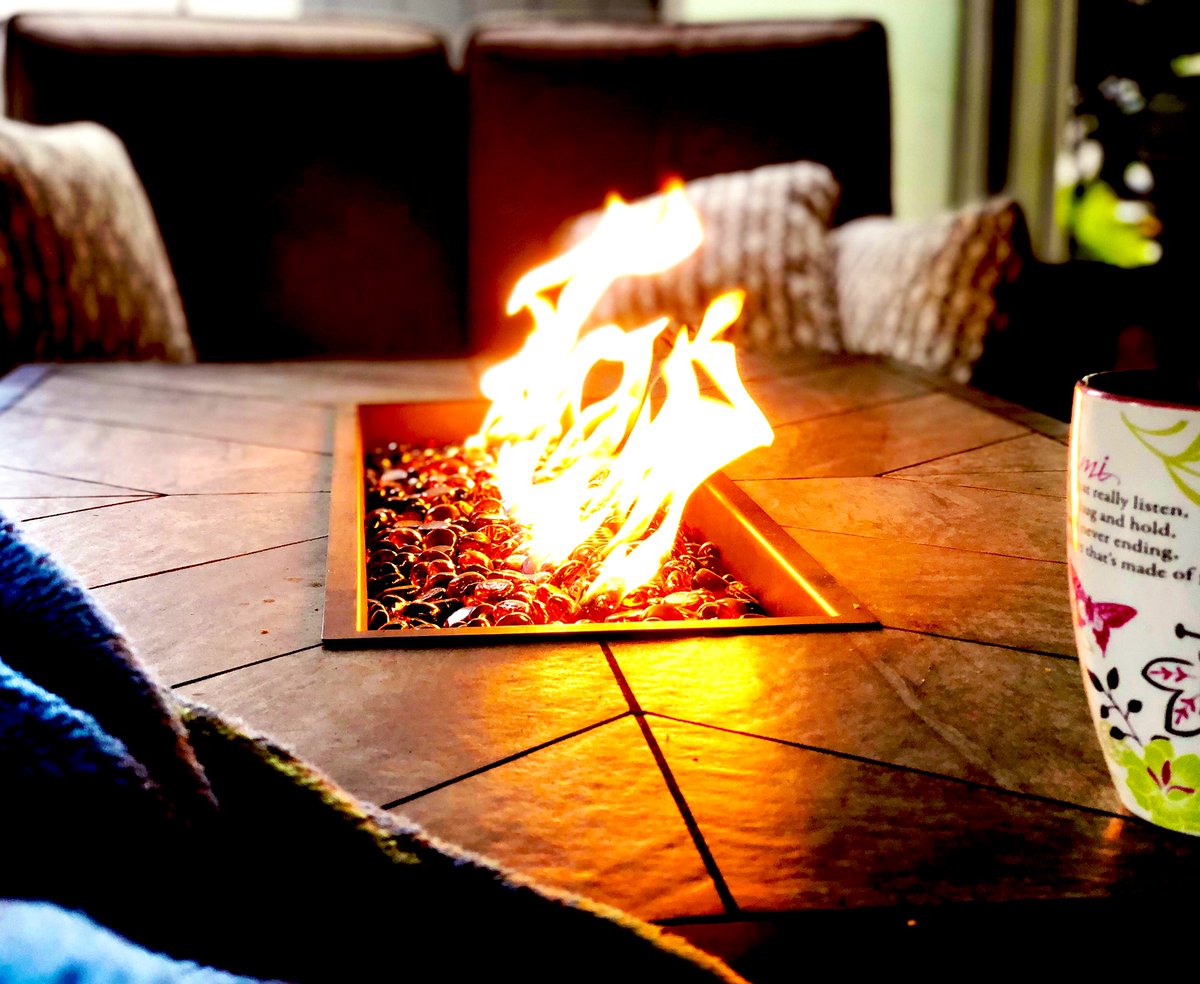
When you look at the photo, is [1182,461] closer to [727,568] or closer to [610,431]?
[727,568]

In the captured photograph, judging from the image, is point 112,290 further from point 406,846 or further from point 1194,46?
point 1194,46

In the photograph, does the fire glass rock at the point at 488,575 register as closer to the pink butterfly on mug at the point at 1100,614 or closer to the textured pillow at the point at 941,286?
the pink butterfly on mug at the point at 1100,614

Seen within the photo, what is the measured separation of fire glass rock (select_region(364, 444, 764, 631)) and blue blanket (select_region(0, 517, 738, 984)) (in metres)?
0.31

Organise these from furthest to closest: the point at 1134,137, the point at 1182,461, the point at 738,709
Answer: the point at 1134,137 < the point at 738,709 < the point at 1182,461

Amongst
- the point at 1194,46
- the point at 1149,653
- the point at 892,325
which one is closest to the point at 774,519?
the point at 1149,653

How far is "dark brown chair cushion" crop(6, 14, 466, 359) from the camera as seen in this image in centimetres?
218

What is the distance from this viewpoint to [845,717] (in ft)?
1.95

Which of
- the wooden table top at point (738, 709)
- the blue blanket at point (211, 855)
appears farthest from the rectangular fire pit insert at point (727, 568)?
the blue blanket at point (211, 855)

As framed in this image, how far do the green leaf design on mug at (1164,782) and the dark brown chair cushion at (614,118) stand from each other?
1920 millimetres

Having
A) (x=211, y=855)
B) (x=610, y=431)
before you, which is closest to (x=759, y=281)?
(x=610, y=431)

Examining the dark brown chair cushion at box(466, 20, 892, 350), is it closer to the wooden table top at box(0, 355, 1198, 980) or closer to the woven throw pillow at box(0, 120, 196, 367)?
the woven throw pillow at box(0, 120, 196, 367)

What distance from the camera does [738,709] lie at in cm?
61

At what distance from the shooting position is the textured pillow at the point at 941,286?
1.74 meters

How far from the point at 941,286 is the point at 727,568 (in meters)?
1.00
